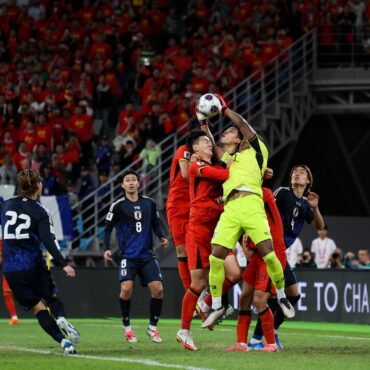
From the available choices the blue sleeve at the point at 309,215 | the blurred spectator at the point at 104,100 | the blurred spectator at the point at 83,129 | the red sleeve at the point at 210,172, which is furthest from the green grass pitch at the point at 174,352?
the blurred spectator at the point at 104,100

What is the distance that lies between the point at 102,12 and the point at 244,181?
19.5 meters

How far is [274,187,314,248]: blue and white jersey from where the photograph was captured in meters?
13.8

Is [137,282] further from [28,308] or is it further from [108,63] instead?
[28,308]

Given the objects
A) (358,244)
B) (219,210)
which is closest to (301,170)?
(219,210)

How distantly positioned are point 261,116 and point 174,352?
13848mm

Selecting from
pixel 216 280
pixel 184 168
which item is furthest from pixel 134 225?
pixel 216 280

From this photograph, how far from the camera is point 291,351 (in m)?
13.4

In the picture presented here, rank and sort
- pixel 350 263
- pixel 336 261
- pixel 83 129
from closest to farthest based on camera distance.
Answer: pixel 336 261 < pixel 350 263 < pixel 83 129

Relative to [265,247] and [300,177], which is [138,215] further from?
[265,247]

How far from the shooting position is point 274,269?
12.6m

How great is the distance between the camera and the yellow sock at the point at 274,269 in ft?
41.3

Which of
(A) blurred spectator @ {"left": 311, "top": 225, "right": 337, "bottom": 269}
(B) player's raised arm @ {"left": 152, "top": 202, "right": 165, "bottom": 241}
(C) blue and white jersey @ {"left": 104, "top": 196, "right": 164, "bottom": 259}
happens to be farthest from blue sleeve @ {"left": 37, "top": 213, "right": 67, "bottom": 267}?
(A) blurred spectator @ {"left": 311, "top": 225, "right": 337, "bottom": 269}

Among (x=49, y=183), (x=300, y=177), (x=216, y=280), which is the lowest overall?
Answer: (x=216, y=280)

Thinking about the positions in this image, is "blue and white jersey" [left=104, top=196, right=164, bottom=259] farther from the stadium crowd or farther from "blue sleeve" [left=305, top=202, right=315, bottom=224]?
the stadium crowd
